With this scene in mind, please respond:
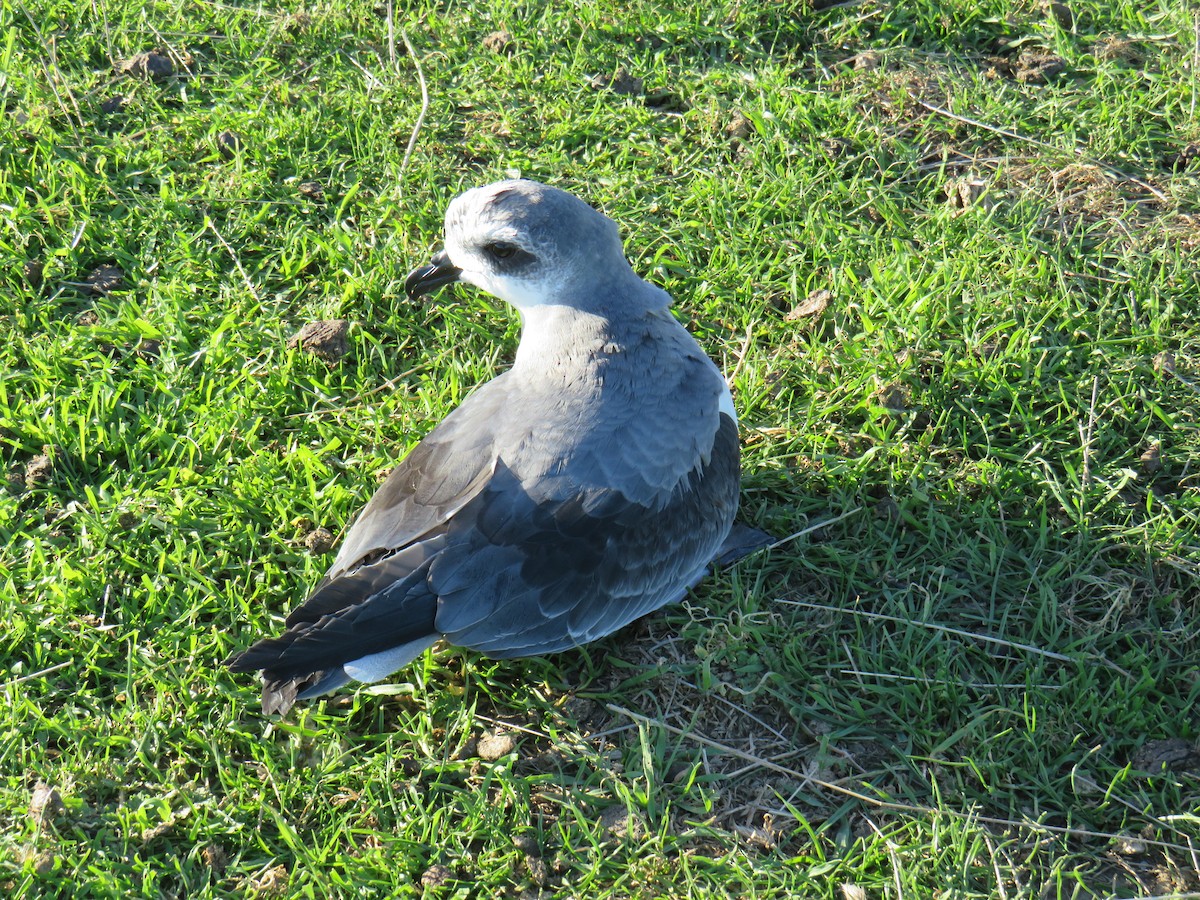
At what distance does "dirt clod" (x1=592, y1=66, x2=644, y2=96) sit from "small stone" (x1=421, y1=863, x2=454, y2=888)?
12.2ft

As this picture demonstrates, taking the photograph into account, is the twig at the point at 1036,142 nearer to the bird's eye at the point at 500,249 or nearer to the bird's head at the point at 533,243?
the bird's head at the point at 533,243

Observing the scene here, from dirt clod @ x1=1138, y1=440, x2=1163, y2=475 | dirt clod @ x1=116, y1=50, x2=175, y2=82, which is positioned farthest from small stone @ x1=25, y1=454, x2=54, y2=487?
dirt clod @ x1=1138, y1=440, x2=1163, y2=475

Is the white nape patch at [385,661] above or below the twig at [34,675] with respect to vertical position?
below

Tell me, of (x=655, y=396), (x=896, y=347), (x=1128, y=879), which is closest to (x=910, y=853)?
(x=1128, y=879)

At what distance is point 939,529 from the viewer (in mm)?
3779

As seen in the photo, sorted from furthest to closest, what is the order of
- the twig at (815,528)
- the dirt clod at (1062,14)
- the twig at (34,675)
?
1. the dirt clod at (1062,14)
2. the twig at (815,528)
3. the twig at (34,675)

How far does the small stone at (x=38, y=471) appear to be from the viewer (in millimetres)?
3869

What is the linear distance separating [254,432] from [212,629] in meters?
0.83

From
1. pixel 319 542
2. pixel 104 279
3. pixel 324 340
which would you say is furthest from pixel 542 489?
pixel 104 279

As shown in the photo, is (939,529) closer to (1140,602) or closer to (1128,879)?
(1140,602)

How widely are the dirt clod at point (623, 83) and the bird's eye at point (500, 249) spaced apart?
2.07 meters

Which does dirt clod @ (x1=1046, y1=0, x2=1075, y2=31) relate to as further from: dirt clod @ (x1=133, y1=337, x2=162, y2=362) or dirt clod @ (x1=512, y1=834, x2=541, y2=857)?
dirt clod @ (x1=512, y1=834, x2=541, y2=857)

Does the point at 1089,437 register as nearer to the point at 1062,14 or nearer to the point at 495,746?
the point at 495,746

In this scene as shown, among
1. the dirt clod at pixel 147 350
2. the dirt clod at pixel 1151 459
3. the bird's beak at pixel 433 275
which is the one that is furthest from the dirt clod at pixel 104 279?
the dirt clod at pixel 1151 459
